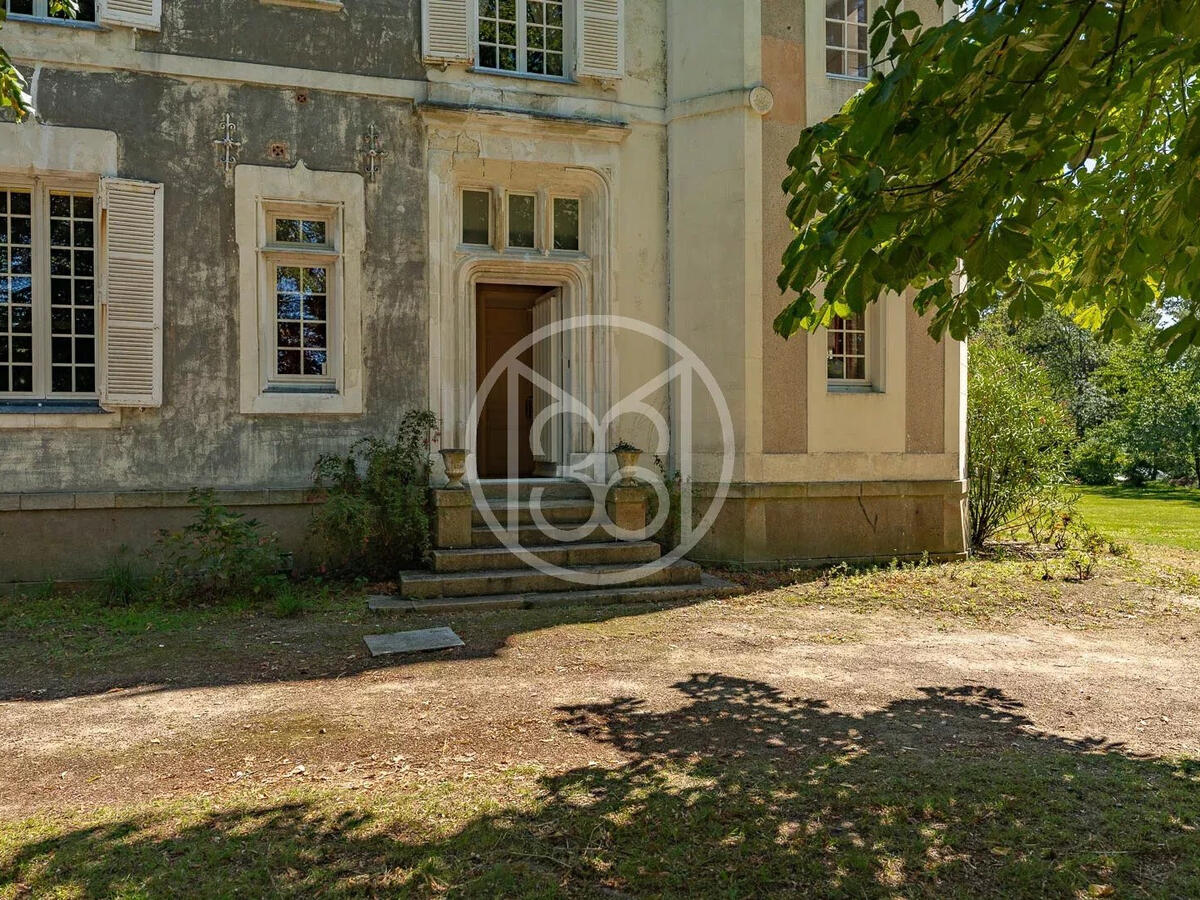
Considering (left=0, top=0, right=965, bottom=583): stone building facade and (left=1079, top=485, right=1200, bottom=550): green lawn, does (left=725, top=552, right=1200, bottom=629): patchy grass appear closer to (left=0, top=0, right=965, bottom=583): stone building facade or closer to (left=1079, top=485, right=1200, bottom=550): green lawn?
(left=0, top=0, right=965, bottom=583): stone building facade

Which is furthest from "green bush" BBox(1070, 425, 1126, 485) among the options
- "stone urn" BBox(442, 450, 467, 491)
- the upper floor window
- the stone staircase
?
the upper floor window

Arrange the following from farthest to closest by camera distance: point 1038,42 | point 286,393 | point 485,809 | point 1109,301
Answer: point 286,393 → point 1109,301 → point 485,809 → point 1038,42

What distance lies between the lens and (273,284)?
8977mm

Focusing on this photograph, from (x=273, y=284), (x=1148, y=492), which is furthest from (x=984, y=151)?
(x=1148, y=492)

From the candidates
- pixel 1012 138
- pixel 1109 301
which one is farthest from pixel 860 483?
pixel 1012 138

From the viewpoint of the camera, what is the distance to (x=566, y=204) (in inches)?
396

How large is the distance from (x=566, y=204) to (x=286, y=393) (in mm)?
3760

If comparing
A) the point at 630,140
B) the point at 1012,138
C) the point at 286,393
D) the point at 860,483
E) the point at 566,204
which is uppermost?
the point at 630,140

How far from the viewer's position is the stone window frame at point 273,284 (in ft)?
28.6

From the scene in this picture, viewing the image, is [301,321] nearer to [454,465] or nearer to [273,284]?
[273,284]

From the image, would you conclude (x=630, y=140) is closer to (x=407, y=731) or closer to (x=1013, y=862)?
(x=407, y=731)

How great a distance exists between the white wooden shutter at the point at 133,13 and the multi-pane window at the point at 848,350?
25.0ft

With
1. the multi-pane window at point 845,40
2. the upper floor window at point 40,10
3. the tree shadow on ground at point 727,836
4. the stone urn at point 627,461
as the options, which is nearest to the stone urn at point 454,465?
the stone urn at point 627,461

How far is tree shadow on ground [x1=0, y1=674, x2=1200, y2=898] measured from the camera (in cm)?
286
